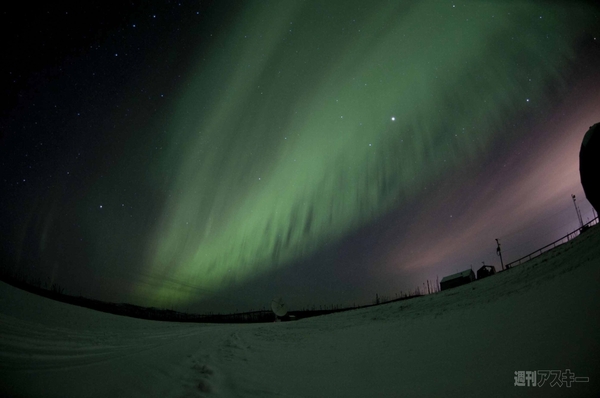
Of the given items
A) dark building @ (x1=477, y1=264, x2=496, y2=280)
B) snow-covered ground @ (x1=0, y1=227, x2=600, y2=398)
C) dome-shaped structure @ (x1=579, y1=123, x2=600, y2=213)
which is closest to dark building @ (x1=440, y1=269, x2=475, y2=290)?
dark building @ (x1=477, y1=264, x2=496, y2=280)

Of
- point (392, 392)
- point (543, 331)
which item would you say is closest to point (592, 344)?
point (543, 331)

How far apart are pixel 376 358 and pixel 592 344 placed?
146 inches

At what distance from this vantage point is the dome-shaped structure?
13.1 m

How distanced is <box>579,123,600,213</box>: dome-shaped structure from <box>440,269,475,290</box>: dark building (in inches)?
949

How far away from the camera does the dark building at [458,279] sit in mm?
34250

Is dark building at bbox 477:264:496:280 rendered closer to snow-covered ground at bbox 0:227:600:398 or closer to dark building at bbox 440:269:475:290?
dark building at bbox 440:269:475:290

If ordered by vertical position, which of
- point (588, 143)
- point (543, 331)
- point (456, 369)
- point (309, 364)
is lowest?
point (309, 364)

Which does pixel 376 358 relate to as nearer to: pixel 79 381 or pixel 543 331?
pixel 543 331

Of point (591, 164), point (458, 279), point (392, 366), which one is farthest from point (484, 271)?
point (392, 366)

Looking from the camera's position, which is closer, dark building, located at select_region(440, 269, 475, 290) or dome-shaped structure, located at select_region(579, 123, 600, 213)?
dome-shaped structure, located at select_region(579, 123, 600, 213)

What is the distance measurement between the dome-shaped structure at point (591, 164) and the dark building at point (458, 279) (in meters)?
24.1

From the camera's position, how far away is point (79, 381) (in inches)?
132

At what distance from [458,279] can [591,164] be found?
2661cm

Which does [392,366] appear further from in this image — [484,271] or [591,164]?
[484,271]
